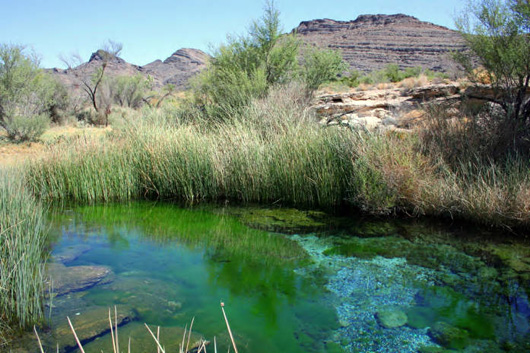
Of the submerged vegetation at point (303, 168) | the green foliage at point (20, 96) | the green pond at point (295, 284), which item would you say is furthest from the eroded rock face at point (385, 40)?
the green pond at point (295, 284)

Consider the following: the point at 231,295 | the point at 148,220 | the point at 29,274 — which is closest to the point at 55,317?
the point at 29,274

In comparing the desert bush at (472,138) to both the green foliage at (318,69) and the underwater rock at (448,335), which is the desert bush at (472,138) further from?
the green foliage at (318,69)

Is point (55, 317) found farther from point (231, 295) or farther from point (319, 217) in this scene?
point (319, 217)

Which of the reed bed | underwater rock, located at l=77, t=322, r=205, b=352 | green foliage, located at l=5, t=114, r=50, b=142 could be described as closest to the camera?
underwater rock, located at l=77, t=322, r=205, b=352

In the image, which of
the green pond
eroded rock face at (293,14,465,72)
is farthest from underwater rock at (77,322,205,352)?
eroded rock face at (293,14,465,72)

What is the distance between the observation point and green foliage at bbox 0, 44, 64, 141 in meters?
14.1

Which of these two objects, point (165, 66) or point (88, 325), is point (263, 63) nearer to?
point (88, 325)

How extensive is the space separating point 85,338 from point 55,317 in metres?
0.51

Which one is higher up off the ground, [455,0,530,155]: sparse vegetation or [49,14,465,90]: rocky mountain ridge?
[49,14,465,90]: rocky mountain ridge

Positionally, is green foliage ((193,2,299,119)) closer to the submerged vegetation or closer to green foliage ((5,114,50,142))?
the submerged vegetation

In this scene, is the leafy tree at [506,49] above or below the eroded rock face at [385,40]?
below

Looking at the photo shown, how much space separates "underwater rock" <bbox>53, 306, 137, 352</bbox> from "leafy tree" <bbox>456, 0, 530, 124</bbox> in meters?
7.25

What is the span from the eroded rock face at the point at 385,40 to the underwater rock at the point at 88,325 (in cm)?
3596

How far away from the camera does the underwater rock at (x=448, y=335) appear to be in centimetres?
335
